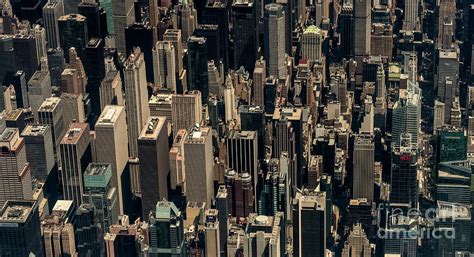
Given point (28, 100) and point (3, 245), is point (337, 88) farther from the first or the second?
point (3, 245)

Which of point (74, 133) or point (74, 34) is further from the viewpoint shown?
point (74, 34)

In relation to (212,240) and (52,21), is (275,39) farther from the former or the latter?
(212,240)

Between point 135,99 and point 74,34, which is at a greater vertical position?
point 74,34

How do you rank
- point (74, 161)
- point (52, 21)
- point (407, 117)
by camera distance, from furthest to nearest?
point (52, 21)
point (407, 117)
point (74, 161)

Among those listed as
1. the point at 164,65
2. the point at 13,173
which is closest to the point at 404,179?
the point at 13,173

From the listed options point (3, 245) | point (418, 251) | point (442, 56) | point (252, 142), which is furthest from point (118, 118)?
point (442, 56)

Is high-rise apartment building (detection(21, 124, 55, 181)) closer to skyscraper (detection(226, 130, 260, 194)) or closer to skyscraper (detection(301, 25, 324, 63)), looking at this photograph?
skyscraper (detection(226, 130, 260, 194))

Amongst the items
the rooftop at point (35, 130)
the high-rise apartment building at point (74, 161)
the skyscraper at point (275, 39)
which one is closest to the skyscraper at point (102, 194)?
the high-rise apartment building at point (74, 161)
